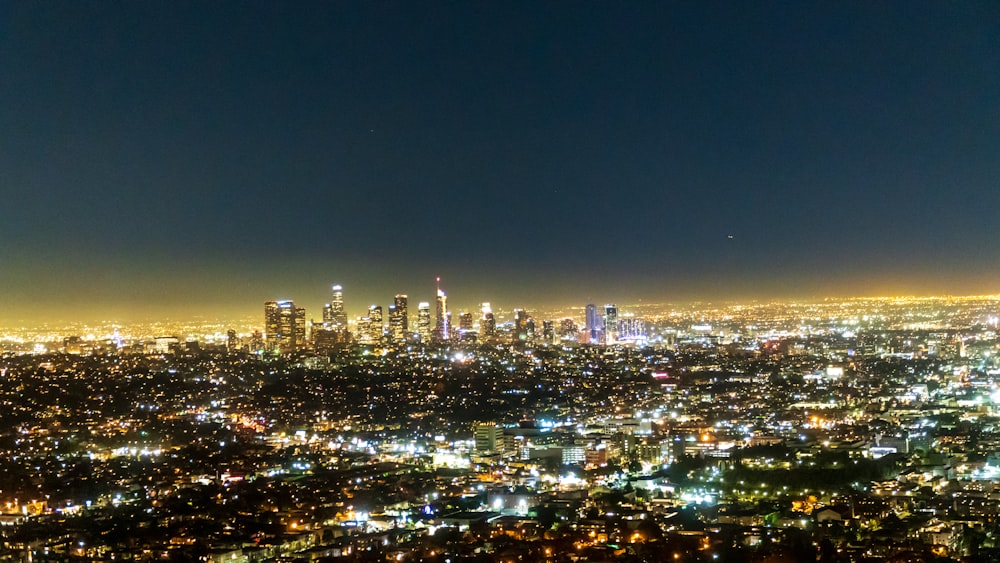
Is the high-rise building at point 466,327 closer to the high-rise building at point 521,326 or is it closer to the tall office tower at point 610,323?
the high-rise building at point 521,326

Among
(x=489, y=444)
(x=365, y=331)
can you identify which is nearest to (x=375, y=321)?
(x=365, y=331)

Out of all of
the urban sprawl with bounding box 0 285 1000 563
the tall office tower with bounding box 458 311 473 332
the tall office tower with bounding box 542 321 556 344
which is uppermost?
the tall office tower with bounding box 458 311 473 332

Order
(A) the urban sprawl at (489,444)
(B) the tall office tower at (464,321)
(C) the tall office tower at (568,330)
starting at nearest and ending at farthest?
(A) the urban sprawl at (489,444) → (C) the tall office tower at (568,330) → (B) the tall office tower at (464,321)

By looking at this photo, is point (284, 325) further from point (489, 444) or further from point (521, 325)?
point (489, 444)

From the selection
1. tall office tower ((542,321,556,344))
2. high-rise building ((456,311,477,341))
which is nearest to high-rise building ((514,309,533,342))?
tall office tower ((542,321,556,344))

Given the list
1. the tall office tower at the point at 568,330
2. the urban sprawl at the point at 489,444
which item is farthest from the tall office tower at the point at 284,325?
the tall office tower at the point at 568,330

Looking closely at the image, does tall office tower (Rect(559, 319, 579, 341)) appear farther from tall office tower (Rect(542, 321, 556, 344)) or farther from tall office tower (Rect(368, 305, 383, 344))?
tall office tower (Rect(368, 305, 383, 344))

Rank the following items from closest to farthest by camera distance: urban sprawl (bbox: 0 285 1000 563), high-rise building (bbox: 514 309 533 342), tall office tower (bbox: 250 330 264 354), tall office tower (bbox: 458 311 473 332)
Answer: urban sprawl (bbox: 0 285 1000 563) < tall office tower (bbox: 250 330 264 354) < high-rise building (bbox: 514 309 533 342) < tall office tower (bbox: 458 311 473 332)
